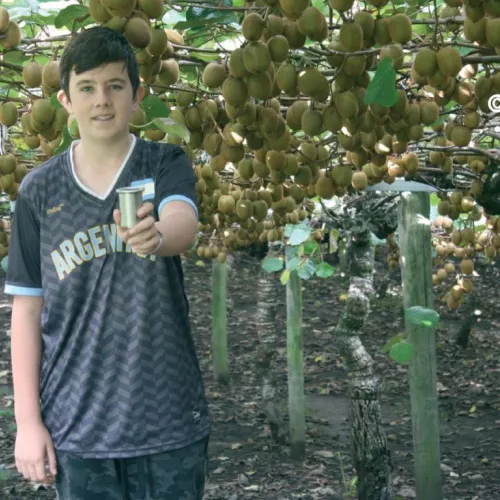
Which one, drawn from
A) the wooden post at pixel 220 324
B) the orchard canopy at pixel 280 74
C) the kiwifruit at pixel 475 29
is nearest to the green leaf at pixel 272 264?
the wooden post at pixel 220 324

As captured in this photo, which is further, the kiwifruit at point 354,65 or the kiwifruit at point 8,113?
the kiwifruit at point 8,113

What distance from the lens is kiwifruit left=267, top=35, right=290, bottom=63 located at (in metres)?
1.80

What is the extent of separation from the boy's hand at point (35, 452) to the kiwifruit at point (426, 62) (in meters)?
1.05

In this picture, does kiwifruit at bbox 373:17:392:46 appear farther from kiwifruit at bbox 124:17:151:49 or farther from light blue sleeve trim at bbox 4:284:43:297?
light blue sleeve trim at bbox 4:284:43:297

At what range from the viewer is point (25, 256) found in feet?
6.02

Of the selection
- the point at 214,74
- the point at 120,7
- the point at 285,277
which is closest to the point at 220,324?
the point at 285,277

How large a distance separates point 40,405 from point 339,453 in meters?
5.72

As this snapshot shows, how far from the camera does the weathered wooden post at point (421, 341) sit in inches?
217

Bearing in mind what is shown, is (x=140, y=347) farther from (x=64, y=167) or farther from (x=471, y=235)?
(x=471, y=235)

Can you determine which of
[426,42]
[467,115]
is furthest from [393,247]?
[426,42]

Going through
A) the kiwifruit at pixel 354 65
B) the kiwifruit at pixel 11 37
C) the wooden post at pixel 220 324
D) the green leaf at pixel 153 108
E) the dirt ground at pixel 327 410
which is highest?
the kiwifruit at pixel 11 37

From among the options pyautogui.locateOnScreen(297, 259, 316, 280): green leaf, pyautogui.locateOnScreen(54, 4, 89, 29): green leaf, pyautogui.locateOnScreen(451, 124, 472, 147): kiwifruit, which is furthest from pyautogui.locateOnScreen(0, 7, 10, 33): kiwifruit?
pyautogui.locateOnScreen(297, 259, 316, 280): green leaf

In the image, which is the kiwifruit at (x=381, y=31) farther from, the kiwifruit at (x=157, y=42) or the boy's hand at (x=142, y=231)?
the boy's hand at (x=142, y=231)

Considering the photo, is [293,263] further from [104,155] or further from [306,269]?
[104,155]
